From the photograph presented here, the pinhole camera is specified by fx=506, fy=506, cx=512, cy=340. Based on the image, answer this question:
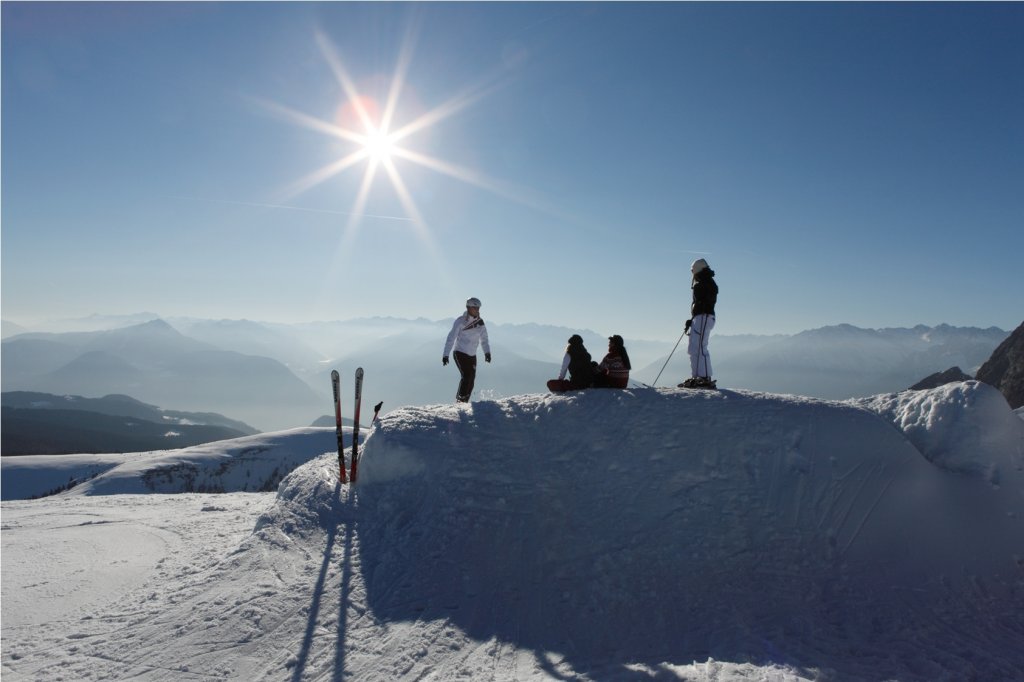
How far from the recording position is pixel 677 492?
27.2 feet

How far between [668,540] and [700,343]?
15.1 ft

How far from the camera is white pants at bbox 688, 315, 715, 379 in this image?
10.7 m

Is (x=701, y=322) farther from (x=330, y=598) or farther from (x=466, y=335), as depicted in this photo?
(x=330, y=598)

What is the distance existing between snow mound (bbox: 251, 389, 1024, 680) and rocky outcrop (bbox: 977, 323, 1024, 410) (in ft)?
142

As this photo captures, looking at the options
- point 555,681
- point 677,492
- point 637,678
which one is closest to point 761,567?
point 677,492

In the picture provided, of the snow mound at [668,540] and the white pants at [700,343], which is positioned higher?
the white pants at [700,343]

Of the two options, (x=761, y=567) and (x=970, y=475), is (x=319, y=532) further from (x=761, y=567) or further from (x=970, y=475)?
(x=970, y=475)

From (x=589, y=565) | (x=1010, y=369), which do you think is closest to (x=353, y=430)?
(x=589, y=565)

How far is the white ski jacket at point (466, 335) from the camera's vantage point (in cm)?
1337

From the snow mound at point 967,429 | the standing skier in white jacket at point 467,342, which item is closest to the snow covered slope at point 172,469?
the standing skier in white jacket at point 467,342

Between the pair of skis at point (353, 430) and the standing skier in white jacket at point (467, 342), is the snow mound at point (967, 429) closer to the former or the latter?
the standing skier in white jacket at point (467, 342)

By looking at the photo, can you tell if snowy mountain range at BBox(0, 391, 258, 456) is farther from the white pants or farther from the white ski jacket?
the white pants

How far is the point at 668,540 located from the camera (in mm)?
7680

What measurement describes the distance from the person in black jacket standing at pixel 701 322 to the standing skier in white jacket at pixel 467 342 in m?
5.07
